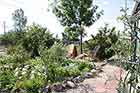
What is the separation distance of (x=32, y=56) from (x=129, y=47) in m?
16.9

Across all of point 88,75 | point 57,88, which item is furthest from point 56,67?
point 57,88

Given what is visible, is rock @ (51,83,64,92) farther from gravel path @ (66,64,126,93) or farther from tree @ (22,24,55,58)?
tree @ (22,24,55,58)

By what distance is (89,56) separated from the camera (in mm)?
21219

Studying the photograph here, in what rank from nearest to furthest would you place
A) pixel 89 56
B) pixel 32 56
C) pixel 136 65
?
pixel 136 65 → pixel 32 56 → pixel 89 56

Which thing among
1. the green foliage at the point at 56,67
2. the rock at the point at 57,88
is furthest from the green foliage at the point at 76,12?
the rock at the point at 57,88

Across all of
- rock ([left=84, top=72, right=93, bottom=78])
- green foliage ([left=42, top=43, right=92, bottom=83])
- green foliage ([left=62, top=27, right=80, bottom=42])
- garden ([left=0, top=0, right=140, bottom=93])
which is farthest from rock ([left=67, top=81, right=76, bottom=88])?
green foliage ([left=62, top=27, right=80, bottom=42])

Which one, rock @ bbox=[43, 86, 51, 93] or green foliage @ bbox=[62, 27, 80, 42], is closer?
rock @ bbox=[43, 86, 51, 93]

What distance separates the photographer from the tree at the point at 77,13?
2380cm

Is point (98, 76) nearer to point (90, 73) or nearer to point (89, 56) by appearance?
point (90, 73)

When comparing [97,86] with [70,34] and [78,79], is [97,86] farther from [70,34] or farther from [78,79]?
[70,34]

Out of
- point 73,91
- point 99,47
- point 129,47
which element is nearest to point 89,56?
point 99,47

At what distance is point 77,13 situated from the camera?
78.8 feet

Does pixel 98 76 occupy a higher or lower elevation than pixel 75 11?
lower

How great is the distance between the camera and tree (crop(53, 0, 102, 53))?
2380 centimetres
